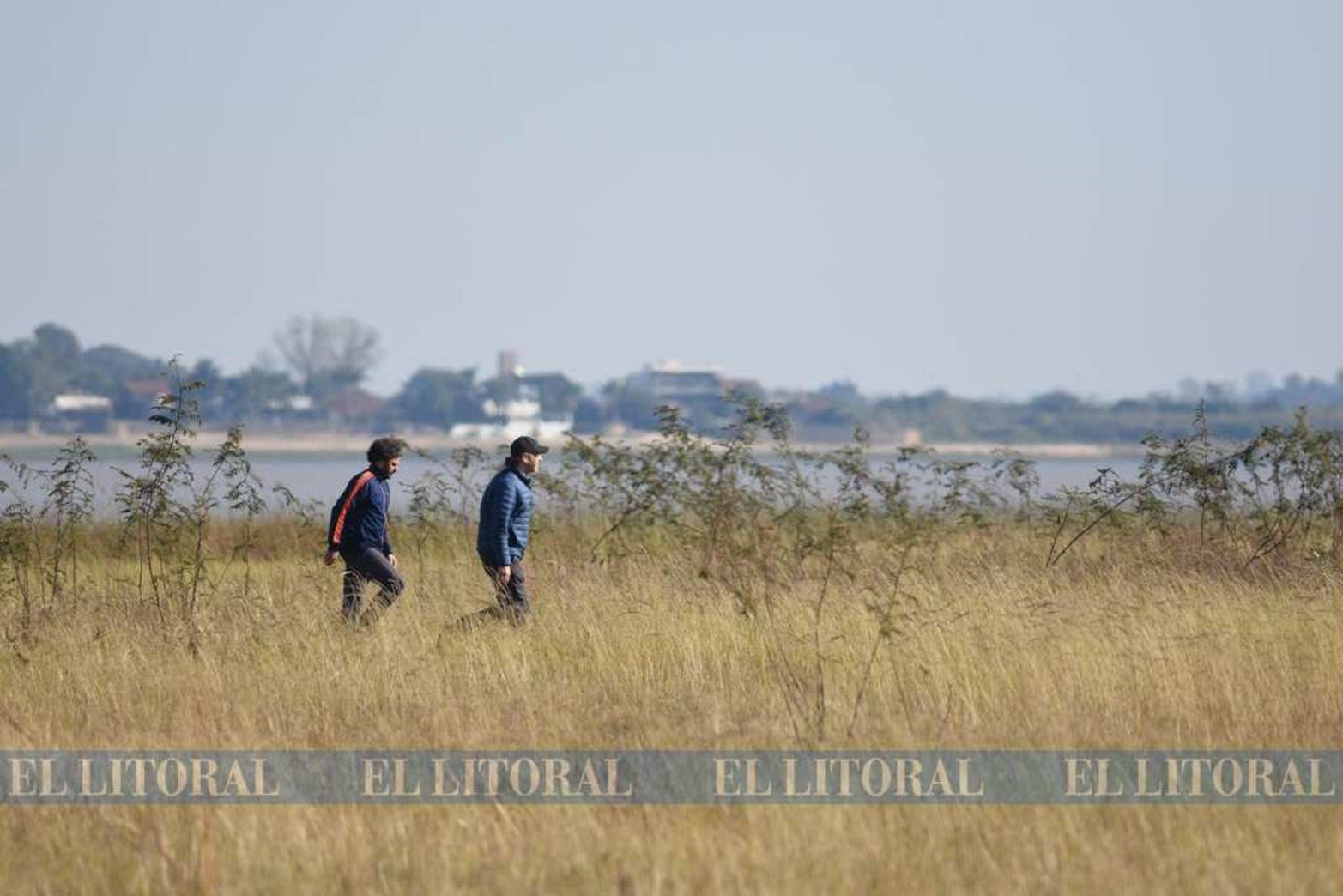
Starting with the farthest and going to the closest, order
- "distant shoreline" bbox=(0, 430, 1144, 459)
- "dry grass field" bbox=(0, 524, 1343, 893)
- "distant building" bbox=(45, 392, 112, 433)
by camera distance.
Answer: "distant building" bbox=(45, 392, 112, 433) < "distant shoreline" bbox=(0, 430, 1144, 459) < "dry grass field" bbox=(0, 524, 1343, 893)

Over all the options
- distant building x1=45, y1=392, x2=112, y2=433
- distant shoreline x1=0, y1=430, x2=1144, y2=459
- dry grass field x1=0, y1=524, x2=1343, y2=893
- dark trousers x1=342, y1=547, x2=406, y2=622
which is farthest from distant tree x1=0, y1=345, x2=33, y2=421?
dark trousers x1=342, y1=547, x2=406, y2=622

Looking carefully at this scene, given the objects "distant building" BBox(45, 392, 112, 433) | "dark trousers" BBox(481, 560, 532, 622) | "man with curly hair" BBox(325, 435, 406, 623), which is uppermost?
"distant building" BBox(45, 392, 112, 433)

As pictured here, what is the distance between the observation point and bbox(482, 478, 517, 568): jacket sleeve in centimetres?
1442

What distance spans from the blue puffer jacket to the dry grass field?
64 cm

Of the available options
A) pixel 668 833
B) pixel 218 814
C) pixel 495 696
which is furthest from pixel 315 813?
pixel 495 696

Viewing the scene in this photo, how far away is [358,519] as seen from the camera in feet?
47.9

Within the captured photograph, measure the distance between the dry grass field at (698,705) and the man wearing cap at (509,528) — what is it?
0.44 metres

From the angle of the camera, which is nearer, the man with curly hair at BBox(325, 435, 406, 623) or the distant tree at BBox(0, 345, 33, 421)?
the man with curly hair at BBox(325, 435, 406, 623)

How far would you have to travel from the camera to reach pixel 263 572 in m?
20.5

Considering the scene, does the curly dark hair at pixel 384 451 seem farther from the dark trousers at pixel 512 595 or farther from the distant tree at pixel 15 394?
the distant tree at pixel 15 394

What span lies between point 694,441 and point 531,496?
672 centimetres

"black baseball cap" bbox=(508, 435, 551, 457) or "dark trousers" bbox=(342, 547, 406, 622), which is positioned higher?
"black baseball cap" bbox=(508, 435, 551, 457)

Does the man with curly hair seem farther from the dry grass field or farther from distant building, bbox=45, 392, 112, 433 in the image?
distant building, bbox=45, 392, 112, 433

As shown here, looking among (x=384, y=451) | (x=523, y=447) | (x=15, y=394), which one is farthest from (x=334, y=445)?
(x=523, y=447)
